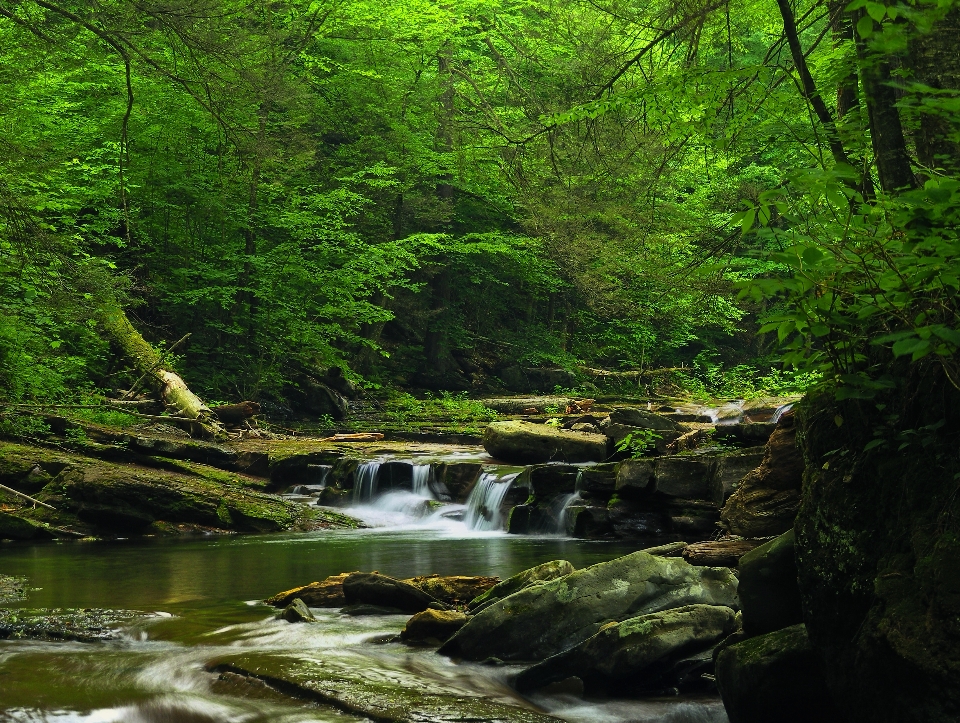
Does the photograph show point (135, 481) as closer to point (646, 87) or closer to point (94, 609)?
point (94, 609)

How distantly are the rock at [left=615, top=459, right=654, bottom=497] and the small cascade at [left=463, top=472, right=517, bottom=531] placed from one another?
7.86 ft

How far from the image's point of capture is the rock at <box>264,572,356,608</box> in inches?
304

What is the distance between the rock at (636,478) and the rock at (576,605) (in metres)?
5.57

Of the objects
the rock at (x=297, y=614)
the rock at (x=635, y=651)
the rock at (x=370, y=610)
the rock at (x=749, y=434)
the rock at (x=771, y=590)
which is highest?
the rock at (x=749, y=434)

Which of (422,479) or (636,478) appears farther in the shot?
(422,479)

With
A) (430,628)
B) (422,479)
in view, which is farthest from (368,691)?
(422,479)

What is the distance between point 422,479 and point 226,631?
8.70 meters

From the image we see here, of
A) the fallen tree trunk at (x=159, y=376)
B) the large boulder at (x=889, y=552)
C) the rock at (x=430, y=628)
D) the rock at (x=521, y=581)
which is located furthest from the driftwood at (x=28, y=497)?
the large boulder at (x=889, y=552)

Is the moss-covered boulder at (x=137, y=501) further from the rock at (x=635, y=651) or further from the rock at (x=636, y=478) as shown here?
the rock at (x=635, y=651)

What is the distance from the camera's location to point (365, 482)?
50.4 ft

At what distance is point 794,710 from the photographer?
14.0 feet

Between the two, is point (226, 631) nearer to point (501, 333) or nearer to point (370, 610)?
point (370, 610)

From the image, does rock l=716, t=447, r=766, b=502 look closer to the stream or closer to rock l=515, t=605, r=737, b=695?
the stream

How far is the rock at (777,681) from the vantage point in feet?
Answer: 13.9
